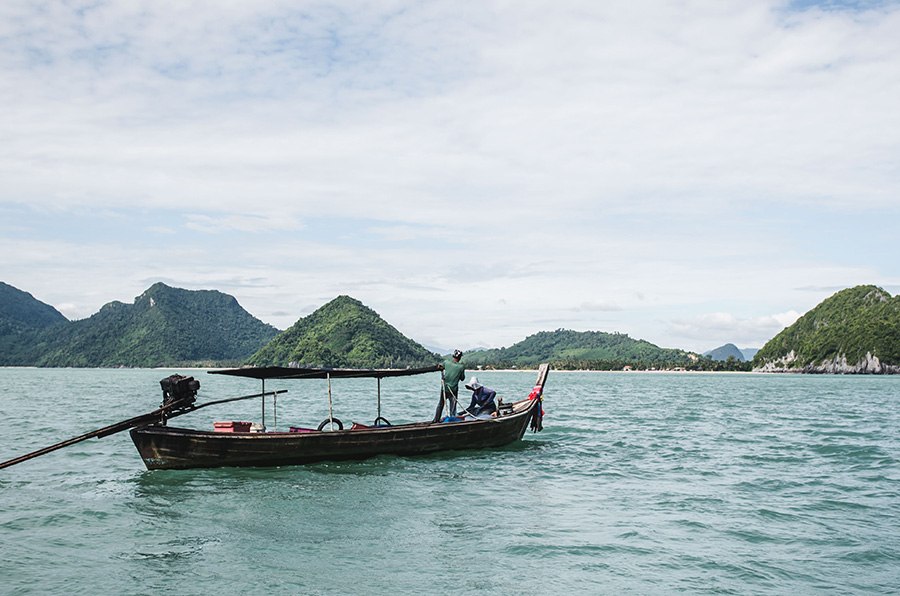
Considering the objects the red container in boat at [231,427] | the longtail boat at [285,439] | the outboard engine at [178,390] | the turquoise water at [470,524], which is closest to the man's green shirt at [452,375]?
the longtail boat at [285,439]

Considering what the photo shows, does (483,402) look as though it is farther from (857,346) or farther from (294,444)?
(857,346)

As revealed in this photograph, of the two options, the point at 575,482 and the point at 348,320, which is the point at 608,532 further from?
the point at 348,320

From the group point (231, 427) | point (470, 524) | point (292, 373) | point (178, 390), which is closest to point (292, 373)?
point (292, 373)

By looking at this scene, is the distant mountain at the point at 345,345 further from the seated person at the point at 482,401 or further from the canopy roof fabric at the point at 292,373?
the canopy roof fabric at the point at 292,373

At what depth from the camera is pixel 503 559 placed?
1148cm

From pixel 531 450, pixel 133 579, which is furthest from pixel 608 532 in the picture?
pixel 531 450

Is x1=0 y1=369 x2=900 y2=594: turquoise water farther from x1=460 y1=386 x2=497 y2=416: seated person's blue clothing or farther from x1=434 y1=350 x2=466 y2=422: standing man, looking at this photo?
x1=434 y1=350 x2=466 y2=422: standing man

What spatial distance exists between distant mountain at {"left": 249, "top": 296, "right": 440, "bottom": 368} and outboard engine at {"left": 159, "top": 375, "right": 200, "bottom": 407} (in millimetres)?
138670

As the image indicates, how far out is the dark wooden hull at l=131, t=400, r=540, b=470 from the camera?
18375mm

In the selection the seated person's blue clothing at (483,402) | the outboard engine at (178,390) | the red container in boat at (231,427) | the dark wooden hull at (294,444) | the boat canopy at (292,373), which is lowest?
the dark wooden hull at (294,444)

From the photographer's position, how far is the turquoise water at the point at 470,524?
10.6m

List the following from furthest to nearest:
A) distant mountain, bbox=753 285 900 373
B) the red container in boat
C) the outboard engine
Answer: distant mountain, bbox=753 285 900 373
the red container in boat
the outboard engine

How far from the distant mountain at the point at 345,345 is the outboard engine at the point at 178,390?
139 m

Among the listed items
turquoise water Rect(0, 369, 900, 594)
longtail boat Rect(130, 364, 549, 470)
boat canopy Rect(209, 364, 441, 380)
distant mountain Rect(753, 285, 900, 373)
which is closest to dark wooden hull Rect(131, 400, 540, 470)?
longtail boat Rect(130, 364, 549, 470)
